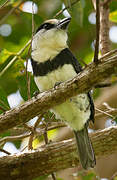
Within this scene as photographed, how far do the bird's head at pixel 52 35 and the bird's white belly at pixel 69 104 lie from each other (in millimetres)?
288

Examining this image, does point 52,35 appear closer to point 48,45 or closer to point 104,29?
point 48,45

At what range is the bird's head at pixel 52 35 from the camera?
9.86 ft

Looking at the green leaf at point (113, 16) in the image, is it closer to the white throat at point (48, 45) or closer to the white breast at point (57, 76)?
the white throat at point (48, 45)

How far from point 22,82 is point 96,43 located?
1.29m

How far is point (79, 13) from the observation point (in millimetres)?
2832

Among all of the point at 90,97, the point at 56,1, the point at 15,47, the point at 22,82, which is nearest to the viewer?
the point at 90,97

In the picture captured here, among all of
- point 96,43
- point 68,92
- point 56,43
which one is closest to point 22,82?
point 56,43

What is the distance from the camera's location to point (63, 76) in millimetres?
2756

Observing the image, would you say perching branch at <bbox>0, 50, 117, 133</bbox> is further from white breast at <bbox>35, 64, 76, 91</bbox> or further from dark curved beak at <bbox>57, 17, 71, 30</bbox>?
dark curved beak at <bbox>57, 17, 71, 30</bbox>

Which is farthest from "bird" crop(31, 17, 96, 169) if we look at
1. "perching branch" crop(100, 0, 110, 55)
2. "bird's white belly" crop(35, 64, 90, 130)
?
"perching branch" crop(100, 0, 110, 55)

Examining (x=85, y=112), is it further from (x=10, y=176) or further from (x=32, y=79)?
(x=10, y=176)

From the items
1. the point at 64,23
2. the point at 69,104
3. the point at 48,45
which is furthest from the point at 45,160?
the point at 64,23

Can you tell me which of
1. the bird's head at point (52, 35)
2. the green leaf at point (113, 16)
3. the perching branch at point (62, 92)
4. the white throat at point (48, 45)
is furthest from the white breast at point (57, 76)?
the green leaf at point (113, 16)

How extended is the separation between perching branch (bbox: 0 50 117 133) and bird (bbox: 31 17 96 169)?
391 millimetres
